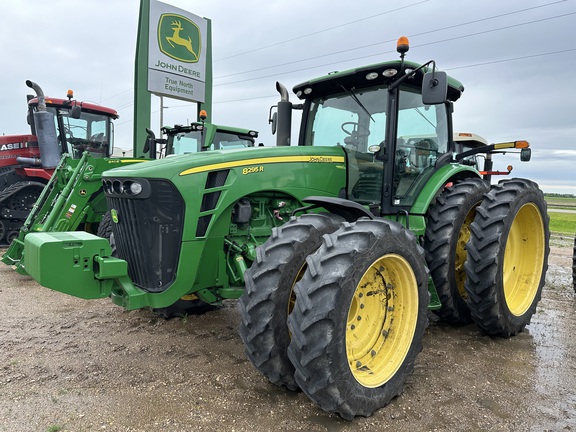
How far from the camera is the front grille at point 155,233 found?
10.4 ft

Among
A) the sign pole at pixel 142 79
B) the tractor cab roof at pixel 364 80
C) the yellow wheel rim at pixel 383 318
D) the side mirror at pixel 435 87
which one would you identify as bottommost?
the yellow wheel rim at pixel 383 318

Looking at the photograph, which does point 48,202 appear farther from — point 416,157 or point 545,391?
point 545,391

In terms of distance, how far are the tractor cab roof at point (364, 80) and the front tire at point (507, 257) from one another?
4.17 ft

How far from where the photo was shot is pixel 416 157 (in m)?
4.23

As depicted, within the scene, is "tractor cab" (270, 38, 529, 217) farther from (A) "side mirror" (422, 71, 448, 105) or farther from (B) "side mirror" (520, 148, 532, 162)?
(B) "side mirror" (520, 148, 532, 162)

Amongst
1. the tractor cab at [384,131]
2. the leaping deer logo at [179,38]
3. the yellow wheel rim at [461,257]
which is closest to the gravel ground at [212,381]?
the yellow wheel rim at [461,257]

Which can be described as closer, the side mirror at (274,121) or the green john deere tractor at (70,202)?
the side mirror at (274,121)

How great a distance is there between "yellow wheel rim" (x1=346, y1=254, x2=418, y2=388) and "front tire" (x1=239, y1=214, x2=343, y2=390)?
1.45 feet

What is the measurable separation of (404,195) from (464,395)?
1810 mm

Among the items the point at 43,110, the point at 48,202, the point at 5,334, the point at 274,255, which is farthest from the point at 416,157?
the point at 43,110

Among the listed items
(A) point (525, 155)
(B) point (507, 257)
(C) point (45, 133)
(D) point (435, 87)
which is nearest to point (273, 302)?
(D) point (435, 87)

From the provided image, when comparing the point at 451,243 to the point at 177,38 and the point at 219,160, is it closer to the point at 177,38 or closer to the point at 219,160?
the point at 219,160

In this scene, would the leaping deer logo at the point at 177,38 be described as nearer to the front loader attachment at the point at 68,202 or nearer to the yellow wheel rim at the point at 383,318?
the front loader attachment at the point at 68,202

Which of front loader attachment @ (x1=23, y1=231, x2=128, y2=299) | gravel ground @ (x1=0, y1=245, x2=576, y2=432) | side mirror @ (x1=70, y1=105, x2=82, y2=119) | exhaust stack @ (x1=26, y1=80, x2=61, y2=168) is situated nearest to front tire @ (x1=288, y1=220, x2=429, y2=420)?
gravel ground @ (x1=0, y1=245, x2=576, y2=432)
